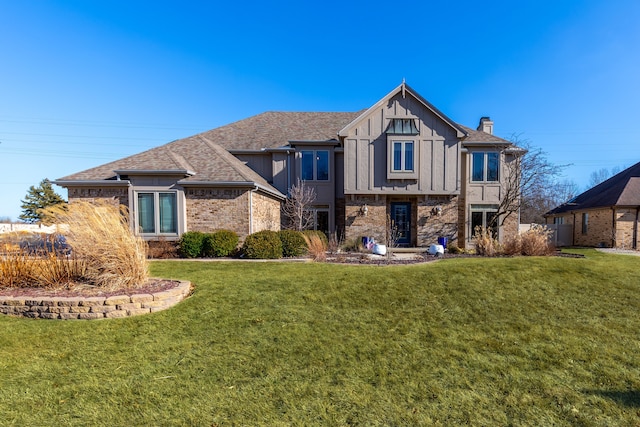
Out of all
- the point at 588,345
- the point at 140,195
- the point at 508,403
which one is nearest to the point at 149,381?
the point at 508,403

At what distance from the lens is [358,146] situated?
569 inches

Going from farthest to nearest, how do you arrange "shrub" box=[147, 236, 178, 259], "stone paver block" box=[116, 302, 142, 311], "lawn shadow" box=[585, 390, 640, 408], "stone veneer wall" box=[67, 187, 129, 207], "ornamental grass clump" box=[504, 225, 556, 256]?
"stone veneer wall" box=[67, 187, 129, 207] < "shrub" box=[147, 236, 178, 259] < "ornamental grass clump" box=[504, 225, 556, 256] < "stone paver block" box=[116, 302, 142, 311] < "lawn shadow" box=[585, 390, 640, 408]

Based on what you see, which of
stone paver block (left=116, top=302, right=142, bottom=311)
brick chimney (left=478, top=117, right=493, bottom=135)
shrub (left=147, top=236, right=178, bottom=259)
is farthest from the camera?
brick chimney (left=478, top=117, right=493, bottom=135)

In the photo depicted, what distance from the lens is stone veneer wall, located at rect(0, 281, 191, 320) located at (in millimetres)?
5055

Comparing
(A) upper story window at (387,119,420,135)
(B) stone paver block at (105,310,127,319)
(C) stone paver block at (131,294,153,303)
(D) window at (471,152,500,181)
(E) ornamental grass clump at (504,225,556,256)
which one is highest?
(A) upper story window at (387,119,420,135)

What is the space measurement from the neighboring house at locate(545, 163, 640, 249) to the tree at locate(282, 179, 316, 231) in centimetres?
1709

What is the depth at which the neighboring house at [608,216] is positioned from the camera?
635 inches

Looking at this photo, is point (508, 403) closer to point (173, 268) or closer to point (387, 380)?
point (387, 380)

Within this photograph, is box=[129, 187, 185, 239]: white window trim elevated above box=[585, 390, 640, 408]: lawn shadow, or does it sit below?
above

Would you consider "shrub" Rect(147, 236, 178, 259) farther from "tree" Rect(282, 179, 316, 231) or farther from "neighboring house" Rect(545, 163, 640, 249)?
"neighboring house" Rect(545, 163, 640, 249)

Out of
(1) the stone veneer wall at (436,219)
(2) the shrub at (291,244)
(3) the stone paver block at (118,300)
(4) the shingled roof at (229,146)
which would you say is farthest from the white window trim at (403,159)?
(3) the stone paver block at (118,300)

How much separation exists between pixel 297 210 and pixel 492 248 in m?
8.78

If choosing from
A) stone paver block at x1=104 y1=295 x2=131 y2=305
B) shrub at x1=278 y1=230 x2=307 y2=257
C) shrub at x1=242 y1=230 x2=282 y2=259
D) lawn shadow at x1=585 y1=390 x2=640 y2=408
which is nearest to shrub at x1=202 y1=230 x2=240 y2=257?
shrub at x1=242 y1=230 x2=282 y2=259

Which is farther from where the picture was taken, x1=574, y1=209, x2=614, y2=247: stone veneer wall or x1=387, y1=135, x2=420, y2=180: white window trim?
x1=574, y1=209, x2=614, y2=247: stone veneer wall
